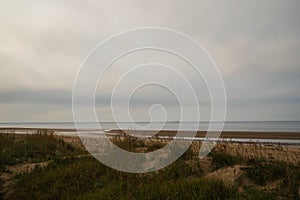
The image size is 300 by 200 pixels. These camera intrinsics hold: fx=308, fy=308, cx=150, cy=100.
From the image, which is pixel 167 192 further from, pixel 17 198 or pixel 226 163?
pixel 17 198

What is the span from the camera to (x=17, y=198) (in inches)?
272

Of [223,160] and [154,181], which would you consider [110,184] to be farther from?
[223,160]

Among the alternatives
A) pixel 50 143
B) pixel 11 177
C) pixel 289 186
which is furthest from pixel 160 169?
pixel 50 143

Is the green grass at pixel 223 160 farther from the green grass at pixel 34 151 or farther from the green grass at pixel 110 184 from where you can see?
the green grass at pixel 34 151

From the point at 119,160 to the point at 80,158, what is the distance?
1674 millimetres

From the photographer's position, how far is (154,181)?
274 inches

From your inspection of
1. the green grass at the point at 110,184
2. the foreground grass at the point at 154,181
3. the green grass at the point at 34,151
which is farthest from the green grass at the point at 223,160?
the green grass at the point at 34,151

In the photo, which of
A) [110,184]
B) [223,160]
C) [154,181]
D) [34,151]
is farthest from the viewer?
[34,151]

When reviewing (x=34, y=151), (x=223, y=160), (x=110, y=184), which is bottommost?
(x=110, y=184)

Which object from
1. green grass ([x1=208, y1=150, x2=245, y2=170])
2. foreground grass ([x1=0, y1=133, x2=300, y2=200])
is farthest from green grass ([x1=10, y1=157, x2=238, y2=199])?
green grass ([x1=208, y1=150, x2=245, y2=170])

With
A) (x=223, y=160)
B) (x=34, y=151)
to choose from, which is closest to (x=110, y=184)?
(x=223, y=160)

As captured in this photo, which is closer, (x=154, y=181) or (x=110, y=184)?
(x=154, y=181)

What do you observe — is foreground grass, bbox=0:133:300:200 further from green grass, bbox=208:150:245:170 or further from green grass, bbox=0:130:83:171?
green grass, bbox=0:130:83:171

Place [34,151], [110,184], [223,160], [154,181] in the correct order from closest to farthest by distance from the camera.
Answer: [154,181], [110,184], [223,160], [34,151]
